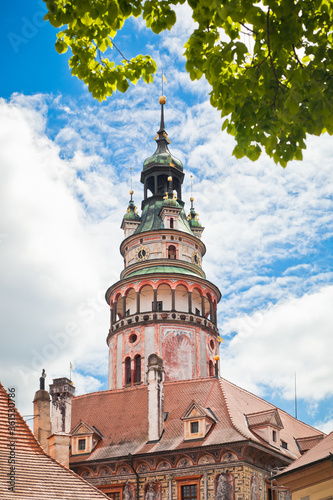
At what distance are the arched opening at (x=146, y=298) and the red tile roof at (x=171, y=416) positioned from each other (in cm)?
887

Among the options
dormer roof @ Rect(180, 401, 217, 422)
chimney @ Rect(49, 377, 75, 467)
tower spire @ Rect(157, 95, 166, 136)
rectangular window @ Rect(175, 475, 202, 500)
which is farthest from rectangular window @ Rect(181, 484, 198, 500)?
tower spire @ Rect(157, 95, 166, 136)

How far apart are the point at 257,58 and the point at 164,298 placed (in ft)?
117

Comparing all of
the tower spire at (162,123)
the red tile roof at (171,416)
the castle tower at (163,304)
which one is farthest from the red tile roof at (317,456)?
the tower spire at (162,123)

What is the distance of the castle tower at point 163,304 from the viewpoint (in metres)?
43.5

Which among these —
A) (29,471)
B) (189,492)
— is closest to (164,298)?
(189,492)

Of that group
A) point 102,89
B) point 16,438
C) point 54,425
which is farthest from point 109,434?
point 102,89

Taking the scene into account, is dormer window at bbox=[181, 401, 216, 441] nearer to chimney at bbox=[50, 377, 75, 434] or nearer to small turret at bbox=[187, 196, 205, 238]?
chimney at bbox=[50, 377, 75, 434]

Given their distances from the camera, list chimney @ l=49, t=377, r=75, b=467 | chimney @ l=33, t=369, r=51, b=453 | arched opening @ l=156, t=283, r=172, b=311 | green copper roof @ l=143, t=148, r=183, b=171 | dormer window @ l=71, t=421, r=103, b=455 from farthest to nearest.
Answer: green copper roof @ l=143, t=148, r=183, b=171, arched opening @ l=156, t=283, r=172, b=311, chimney @ l=49, t=377, r=75, b=467, dormer window @ l=71, t=421, r=103, b=455, chimney @ l=33, t=369, r=51, b=453

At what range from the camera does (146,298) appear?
149 ft

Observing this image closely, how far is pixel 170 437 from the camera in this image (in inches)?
1266

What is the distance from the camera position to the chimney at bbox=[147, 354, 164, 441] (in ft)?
107

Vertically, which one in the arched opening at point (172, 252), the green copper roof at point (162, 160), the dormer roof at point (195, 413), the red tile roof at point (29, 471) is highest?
the green copper roof at point (162, 160)

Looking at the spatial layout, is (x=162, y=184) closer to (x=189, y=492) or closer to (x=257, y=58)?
(x=189, y=492)

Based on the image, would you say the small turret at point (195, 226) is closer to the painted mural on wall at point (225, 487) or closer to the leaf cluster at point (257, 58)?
the painted mural on wall at point (225, 487)
